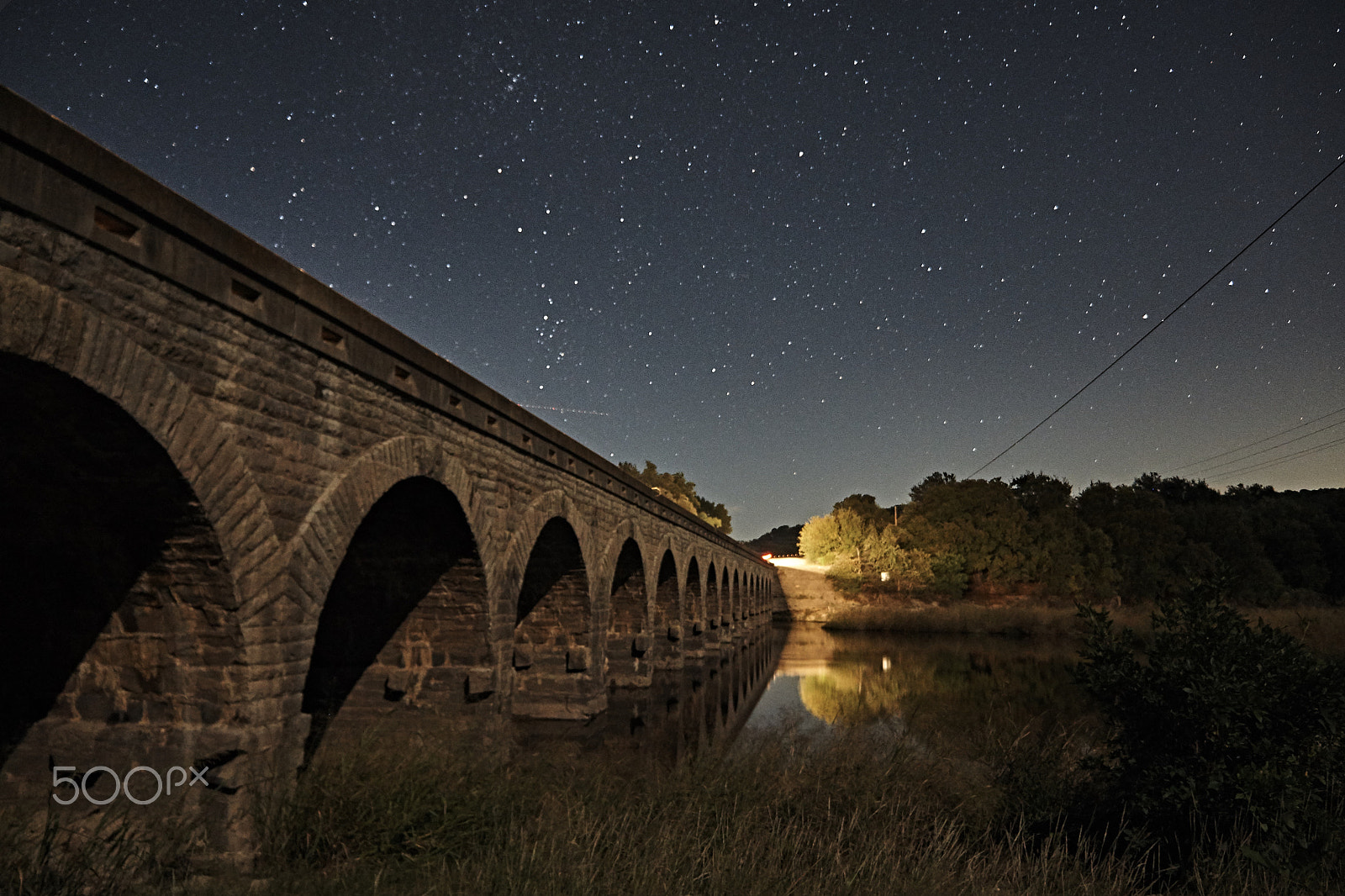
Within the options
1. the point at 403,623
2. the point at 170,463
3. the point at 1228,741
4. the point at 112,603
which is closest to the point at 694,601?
the point at 403,623

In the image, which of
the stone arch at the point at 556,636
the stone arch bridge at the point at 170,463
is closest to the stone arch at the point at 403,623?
the stone arch bridge at the point at 170,463

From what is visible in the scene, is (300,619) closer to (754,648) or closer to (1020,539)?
(754,648)

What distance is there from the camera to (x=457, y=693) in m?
9.89

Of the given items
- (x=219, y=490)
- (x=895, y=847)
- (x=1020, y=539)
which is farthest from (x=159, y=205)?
(x=1020, y=539)

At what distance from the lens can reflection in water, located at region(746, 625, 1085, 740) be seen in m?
13.2

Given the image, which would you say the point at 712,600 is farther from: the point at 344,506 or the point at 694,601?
the point at 344,506

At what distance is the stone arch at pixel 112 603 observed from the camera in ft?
16.5

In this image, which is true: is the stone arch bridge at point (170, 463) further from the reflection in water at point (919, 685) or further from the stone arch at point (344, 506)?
the reflection in water at point (919, 685)

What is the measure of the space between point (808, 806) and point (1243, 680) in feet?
11.1

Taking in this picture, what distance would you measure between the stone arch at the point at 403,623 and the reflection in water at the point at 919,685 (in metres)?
4.15

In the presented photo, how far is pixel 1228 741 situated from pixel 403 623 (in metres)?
8.42

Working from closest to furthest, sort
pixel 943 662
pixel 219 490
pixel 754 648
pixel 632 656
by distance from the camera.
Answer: pixel 219 490, pixel 632 656, pixel 943 662, pixel 754 648

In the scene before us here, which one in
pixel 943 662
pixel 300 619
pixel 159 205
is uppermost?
pixel 159 205

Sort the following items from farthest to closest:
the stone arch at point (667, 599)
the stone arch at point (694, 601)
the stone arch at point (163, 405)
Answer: the stone arch at point (694, 601)
the stone arch at point (667, 599)
the stone arch at point (163, 405)
